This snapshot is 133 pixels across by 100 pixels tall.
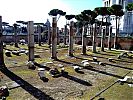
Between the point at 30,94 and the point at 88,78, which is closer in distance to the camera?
the point at 30,94

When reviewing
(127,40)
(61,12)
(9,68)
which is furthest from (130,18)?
(9,68)

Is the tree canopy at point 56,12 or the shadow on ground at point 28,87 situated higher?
the tree canopy at point 56,12

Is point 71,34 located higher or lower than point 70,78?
higher

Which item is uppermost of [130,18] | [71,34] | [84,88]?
[130,18]

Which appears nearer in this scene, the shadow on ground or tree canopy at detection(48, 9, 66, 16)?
the shadow on ground

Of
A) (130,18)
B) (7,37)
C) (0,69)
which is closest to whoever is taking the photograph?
(0,69)

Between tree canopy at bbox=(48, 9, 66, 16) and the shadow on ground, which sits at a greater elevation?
tree canopy at bbox=(48, 9, 66, 16)

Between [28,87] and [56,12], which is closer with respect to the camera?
[28,87]

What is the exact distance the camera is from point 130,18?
10750 centimetres

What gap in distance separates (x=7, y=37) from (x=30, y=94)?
2213 inches

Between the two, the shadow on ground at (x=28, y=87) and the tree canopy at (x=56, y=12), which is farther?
the tree canopy at (x=56, y=12)

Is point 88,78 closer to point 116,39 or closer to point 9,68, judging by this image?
point 9,68

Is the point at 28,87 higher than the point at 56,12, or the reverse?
the point at 56,12

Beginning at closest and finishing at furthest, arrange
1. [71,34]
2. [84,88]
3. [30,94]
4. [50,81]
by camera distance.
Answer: [30,94]
[84,88]
[50,81]
[71,34]
